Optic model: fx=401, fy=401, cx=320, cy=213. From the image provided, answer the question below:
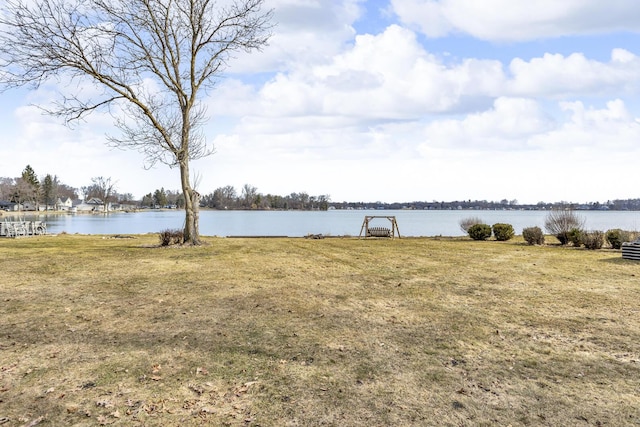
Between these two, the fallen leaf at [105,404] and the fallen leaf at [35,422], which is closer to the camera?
the fallen leaf at [35,422]

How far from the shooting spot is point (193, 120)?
61.4ft

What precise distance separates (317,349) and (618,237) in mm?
16862

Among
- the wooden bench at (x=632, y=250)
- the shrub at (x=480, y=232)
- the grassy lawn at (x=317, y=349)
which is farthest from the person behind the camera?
the shrub at (x=480, y=232)

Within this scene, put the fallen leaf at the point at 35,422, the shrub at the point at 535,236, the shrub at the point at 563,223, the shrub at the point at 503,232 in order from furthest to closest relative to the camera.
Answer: the shrub at the point at 503,232, the shrub at the point at 563,223, the shrub at the point at 535,236, the fallen leaf at the point at 35,422

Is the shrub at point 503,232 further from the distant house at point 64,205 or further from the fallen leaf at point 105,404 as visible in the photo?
the distant house at point 64,205

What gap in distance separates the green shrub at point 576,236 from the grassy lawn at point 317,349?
25.7 ft

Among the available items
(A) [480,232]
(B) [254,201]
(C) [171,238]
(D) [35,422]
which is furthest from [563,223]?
(B) [254,201]

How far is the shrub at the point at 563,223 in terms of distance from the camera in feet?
63.6

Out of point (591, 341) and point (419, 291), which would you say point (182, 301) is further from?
point (591, 341)

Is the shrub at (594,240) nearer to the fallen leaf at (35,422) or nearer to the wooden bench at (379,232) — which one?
the wooden bench at (379,232)

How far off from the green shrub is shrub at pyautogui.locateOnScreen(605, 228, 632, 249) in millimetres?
1001

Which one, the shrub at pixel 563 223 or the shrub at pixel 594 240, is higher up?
the shrub at pixel 563 223

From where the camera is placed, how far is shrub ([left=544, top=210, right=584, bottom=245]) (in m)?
19.4

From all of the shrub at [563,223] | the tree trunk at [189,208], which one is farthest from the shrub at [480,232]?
the tree trunk at [189,208]
